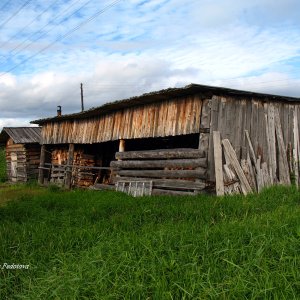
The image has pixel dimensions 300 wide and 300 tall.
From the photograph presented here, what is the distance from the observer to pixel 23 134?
23000 millimetres

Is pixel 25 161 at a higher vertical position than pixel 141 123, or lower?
lower

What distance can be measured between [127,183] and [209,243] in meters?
8.90

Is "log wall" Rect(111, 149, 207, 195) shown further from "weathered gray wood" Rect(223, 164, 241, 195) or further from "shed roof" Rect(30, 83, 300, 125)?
"shed roof" Rect(30, 83, 300, 125)

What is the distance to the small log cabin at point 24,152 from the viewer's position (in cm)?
2230

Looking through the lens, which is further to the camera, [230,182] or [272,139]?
[272,139]

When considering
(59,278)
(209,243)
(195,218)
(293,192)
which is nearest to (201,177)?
(293,192)

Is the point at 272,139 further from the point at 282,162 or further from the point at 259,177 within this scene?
the point at 259,177

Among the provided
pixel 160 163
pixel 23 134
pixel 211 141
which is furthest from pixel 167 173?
pixel 23 134

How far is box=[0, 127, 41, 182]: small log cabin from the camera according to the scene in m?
22.3

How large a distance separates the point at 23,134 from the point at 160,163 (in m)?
14.0

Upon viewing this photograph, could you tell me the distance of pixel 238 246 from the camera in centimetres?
409

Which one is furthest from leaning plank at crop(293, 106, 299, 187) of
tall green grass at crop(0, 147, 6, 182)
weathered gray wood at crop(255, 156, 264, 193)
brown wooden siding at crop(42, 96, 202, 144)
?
tall green grass at crop(0, 147, 6, 182)

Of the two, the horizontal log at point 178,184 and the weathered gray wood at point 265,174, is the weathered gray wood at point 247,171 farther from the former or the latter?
the horizontal log at point 178,184

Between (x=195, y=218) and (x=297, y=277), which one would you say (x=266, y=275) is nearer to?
(x=297, y=277)
